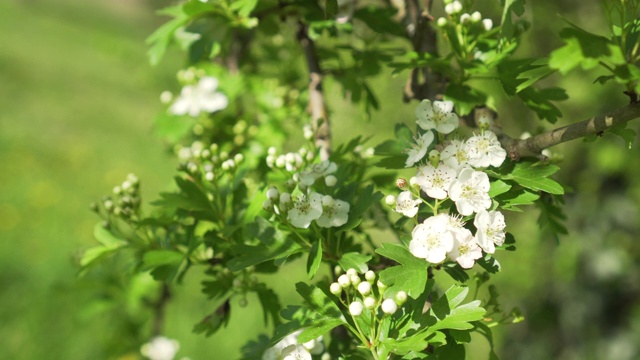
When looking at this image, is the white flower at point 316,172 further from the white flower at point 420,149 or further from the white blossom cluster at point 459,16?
the white blossom cluster at point 459,16

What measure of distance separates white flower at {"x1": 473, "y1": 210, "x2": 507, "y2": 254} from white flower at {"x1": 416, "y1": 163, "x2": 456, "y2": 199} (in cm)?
9

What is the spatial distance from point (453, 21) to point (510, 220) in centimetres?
450

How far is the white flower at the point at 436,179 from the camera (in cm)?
118

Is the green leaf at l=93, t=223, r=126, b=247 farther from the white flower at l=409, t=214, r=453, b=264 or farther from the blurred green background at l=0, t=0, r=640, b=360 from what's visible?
the white flower at l=409, t=214, r=453, b=264

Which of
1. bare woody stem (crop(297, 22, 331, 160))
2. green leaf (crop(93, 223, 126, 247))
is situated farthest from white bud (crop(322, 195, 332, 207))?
green leaf (crop(93, 223, 126, 247))

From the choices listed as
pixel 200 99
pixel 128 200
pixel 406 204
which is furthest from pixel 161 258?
pixel 200 99

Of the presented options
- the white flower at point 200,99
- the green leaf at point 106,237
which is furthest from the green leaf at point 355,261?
the white flower at point 200,99

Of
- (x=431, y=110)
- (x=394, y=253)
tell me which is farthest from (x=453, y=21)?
(x=394, y=253)

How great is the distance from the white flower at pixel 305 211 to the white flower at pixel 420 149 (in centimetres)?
20

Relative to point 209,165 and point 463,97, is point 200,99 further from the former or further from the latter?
point 463,97

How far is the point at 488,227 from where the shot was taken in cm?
112

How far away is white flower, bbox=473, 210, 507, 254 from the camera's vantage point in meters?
1.12

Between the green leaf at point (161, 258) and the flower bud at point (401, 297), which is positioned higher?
the flower bud at point (401, 297)

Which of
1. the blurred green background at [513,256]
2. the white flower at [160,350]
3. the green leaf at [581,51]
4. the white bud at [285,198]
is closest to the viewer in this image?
the green leaf at [581,51]
